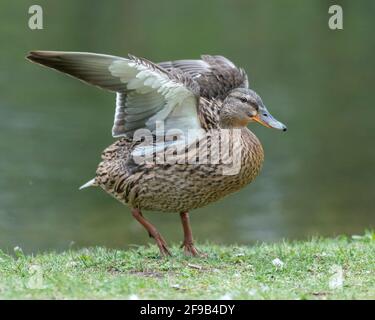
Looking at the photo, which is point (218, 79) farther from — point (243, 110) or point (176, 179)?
point (176, 179)

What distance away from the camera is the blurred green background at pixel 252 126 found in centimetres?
1312

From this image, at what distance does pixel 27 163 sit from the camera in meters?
15.3

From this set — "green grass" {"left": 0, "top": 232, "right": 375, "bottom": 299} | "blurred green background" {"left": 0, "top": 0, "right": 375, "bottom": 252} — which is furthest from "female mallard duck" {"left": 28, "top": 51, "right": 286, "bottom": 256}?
"blurred green background" {"left": 0, "top": 0, "right": 375, "bottom": 252}

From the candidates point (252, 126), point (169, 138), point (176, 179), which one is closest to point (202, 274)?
point (176, 179)

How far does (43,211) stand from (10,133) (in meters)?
3.89

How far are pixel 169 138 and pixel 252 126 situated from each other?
31.2 ft

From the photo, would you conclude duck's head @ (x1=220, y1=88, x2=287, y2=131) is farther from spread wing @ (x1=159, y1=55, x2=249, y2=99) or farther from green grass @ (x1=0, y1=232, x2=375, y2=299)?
green grass @ (x1=0, y1=232, x2=375, y2=299)

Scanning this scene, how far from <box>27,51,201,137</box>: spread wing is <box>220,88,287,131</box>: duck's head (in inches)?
13.0

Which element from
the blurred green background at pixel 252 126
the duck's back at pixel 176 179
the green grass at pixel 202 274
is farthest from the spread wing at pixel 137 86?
the blurred green background at pixel 252 126

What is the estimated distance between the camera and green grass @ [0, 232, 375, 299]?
5730mm

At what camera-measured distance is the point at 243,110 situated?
7.56 m

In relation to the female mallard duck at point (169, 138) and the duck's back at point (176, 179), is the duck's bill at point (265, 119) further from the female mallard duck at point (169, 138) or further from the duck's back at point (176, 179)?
the duck's back at point (176, 179)
